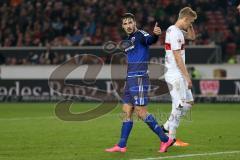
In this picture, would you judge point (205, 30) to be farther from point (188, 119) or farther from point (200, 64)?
point (188, 119)

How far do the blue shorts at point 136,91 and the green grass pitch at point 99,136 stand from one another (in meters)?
0.87

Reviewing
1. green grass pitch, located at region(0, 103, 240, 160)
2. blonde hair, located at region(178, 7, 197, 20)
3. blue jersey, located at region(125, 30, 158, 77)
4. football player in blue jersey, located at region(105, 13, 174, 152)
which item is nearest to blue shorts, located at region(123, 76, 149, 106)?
football player in blue jersey, located at region(105, 13, 174, 152)

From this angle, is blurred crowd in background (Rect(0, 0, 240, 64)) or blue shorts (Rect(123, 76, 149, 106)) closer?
blue shorts (Rect(123, 76, 149, 106))

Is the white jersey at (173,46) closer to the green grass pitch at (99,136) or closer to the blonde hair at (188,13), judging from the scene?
the blonde hair at (188,13)

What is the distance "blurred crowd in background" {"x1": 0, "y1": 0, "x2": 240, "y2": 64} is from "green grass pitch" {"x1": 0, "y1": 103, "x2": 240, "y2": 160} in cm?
835

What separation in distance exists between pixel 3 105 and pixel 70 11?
781 cm

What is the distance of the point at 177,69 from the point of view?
44.7ft

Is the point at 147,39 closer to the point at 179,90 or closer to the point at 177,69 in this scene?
the point at 177,69

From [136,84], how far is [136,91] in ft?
0.48

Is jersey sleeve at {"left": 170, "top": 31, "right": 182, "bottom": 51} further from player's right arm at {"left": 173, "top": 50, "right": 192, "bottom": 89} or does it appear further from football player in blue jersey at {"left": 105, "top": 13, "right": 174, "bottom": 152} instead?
football player in blue jersey at {"left": 105, "top": 13, "right": 174, "bottom": 152}

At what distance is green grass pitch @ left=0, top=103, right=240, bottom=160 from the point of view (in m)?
12.3

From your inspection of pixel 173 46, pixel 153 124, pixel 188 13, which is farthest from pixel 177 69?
pixel 153 124

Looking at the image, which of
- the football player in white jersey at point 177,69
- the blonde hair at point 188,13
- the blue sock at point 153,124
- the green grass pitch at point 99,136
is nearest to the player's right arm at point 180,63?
the football player in white jersey at point 177,69

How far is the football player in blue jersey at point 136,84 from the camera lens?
12.6 m
